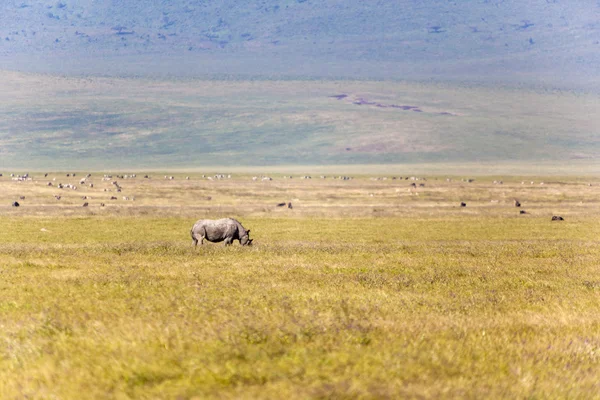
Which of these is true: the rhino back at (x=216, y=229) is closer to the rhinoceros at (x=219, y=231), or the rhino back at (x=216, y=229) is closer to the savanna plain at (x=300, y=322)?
the rhinoceros at (x=219, y=231)

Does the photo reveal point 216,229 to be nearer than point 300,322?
No

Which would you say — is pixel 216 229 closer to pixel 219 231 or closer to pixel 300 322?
pixel 219 231

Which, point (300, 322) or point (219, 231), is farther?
point (219, 231)

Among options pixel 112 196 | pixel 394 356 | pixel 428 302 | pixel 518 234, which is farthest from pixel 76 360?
pixel 112 196

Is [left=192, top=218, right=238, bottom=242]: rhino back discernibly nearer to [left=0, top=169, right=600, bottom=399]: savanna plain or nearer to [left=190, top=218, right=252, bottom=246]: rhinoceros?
[left=190, top=218, right=252, bottom=246]: rhinoceros

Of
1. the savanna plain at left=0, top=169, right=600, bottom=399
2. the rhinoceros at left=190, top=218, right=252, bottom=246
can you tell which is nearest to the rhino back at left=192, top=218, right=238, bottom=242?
the rhinoceros at left=190, top=218, right=252, bottom=246

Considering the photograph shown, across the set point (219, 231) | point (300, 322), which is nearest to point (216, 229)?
point (219, 231)

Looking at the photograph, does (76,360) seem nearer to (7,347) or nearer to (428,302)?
(7,347)

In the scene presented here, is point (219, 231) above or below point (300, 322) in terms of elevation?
below

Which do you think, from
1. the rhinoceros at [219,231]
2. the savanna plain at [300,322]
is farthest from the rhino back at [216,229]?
the savanna plain at [300,322]

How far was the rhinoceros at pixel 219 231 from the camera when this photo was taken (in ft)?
103

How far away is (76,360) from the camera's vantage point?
9570 mm

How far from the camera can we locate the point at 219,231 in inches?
1237

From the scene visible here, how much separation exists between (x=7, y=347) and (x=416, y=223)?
42393 mm
